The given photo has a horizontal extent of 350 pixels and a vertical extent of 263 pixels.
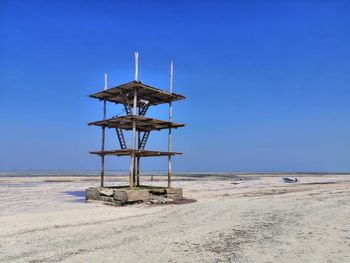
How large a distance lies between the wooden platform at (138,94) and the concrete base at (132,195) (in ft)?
15.7

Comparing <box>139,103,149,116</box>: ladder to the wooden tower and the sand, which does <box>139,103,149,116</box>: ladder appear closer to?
the wooden tower

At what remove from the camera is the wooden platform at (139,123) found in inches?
703

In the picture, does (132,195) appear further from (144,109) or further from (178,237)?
(178,237)

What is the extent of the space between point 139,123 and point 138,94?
1649 mm

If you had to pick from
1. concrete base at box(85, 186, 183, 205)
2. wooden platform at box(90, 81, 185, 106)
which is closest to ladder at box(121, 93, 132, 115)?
wooden platform at box(90, 81, 185, 106)

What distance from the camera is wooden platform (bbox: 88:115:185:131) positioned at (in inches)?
703

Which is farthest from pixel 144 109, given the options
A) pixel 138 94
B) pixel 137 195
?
pixel 137 195

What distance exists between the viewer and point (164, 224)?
10766 mm

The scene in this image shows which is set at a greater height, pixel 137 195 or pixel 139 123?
pixel 139 123

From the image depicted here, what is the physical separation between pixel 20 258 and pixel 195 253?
3441 millimetres

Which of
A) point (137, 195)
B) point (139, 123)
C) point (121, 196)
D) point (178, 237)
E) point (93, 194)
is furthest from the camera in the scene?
point (139, 123)

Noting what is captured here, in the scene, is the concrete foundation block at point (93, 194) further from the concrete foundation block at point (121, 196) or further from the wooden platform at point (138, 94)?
the wooden platform at point (138, 94)

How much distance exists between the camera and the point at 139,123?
761 inches

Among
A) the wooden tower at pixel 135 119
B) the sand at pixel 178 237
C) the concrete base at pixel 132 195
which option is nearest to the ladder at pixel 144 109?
the wooden tower at pixel 135 119
